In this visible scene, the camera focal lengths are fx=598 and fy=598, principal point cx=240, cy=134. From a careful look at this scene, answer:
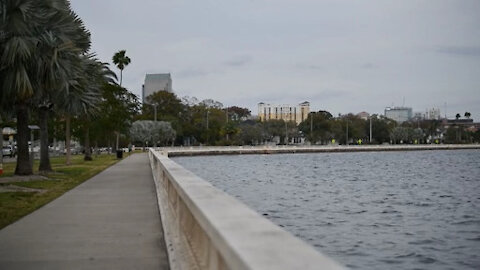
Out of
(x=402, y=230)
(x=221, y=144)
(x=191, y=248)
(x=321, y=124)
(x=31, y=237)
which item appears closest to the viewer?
(x=191, y=248)

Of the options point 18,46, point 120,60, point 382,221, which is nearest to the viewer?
point 382,221

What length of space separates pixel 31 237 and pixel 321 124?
160669mm

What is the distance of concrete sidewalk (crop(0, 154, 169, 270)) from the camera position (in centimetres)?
859

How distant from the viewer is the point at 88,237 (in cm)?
1077

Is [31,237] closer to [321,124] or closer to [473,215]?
[473,215]

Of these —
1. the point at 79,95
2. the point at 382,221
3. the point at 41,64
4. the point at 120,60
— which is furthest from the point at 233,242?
the point at 120,60

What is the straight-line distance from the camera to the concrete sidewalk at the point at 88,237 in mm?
8594

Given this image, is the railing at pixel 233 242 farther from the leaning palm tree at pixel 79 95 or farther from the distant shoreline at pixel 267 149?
the distant shoreline at pixel 267 149

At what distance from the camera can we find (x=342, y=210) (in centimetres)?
2367

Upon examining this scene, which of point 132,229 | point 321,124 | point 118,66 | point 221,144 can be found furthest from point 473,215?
point 321,124

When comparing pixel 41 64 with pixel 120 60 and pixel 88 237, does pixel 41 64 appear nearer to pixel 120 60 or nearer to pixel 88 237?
pixel 88 237

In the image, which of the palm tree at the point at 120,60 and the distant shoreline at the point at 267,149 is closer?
the palm tree at the point at 120,60

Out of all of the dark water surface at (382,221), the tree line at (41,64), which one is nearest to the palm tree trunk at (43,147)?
the tree line at (41,64)

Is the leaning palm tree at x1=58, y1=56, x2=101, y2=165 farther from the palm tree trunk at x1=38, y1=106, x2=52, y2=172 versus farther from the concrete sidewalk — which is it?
the concrete sidewalk
